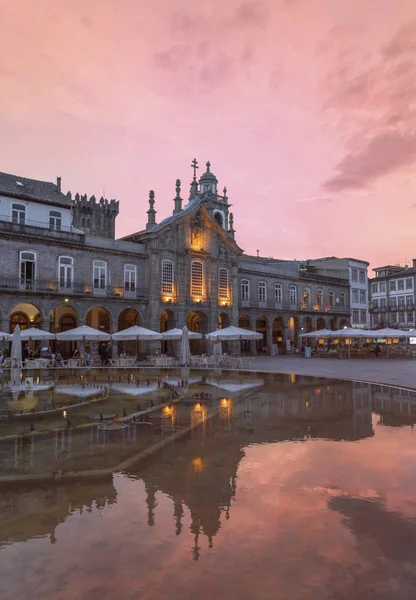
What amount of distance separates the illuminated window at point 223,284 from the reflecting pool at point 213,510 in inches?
1256

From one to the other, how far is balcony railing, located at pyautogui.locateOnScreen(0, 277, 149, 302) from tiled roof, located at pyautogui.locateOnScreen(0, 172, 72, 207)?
7.09 meters

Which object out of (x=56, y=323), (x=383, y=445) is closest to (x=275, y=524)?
(x=383, y=445)

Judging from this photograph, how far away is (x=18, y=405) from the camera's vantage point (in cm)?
1456

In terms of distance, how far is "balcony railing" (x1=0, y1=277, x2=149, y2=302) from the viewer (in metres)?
31.4

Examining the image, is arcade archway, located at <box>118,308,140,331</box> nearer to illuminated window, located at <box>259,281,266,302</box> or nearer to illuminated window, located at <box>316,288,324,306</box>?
illuminated window, located at <box>259,281,266,302</box>

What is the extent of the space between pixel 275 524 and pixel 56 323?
3406cm

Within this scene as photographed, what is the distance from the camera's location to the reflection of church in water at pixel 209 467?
19.3 ft

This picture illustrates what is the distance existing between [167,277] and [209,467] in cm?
3240

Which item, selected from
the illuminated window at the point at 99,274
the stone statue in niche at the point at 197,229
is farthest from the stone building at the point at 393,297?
the illuminated window at the point at 99,274

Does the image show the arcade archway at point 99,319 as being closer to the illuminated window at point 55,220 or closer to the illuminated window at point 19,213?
the illuminated window at point 55,220

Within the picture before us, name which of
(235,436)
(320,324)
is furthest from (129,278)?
(320,324)

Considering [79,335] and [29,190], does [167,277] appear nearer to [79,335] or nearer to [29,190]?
[29,190]

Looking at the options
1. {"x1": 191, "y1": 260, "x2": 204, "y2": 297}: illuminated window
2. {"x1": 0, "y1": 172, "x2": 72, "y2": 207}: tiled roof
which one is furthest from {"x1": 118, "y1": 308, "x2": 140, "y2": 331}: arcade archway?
{"x1": 0, "y1": 172, "x2": 72, "y2": 207}: tiled roof

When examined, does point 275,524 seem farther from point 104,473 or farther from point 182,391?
point 182,391
